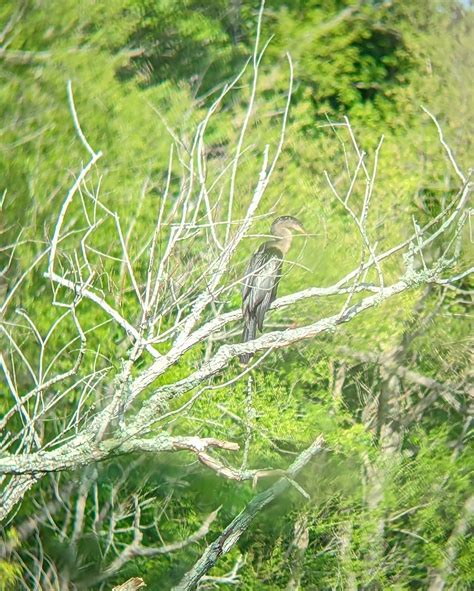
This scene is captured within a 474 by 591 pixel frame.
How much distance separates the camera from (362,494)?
889cm

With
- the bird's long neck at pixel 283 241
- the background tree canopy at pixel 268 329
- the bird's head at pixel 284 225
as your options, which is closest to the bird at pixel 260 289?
the bird's long neck at pixel 283 241

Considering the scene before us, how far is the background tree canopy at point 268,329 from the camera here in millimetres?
8000

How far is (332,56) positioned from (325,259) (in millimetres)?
2604

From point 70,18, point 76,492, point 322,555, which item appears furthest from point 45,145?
point 322,555

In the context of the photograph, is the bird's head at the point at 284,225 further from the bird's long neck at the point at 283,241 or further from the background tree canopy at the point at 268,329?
the background tree canopy at the point at 268,329

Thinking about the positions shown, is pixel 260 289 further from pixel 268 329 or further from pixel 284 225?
pixel 268 329

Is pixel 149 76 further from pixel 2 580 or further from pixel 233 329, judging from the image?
pixel 2 580

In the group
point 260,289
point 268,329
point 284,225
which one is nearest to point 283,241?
point 284,225

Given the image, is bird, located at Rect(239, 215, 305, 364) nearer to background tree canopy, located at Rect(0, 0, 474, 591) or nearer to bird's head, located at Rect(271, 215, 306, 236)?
bird's head, located at Rect(271, 215, 306, 236)

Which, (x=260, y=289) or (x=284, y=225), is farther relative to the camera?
(x=284, y=225)

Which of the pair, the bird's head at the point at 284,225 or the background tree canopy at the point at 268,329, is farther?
the background tree canopy at the point at 268,329

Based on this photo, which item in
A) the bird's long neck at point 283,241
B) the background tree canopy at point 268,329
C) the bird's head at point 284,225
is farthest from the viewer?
the background tree canopy at point 268,329

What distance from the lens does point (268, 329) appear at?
27.9ft

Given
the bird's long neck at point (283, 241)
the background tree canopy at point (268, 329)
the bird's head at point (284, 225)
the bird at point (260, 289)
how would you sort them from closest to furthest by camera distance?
the bird at point (260, 289) → the bird's long neck at point (283, 241) → the bird's head at point (284, 225) → the background tree canopy at point (268, 329)
